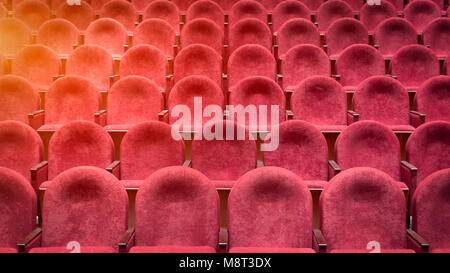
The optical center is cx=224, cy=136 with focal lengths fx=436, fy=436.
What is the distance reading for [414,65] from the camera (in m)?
0.91

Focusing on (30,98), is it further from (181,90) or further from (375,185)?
(375,185)

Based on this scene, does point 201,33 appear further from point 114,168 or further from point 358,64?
point 114,168

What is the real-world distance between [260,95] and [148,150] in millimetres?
252

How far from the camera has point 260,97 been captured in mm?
796

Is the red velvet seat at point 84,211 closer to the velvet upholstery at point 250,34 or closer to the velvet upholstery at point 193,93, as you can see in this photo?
the velvet upholstery at point 193,93

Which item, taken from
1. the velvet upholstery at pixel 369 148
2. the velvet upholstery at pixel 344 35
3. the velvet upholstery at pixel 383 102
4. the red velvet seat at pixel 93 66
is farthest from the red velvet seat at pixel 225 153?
the velvet upholstery at pixel 344 35

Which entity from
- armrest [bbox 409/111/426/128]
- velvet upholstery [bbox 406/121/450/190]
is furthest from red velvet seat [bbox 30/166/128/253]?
armrest [bbox 409/111/426/128]

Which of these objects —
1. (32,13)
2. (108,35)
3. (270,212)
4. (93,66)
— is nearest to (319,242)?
(270,212)

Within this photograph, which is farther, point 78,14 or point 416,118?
point 78,14

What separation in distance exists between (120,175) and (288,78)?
423 mm

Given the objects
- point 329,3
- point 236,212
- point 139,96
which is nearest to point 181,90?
point 139,96

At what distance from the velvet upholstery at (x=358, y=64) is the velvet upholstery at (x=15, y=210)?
0.65m
